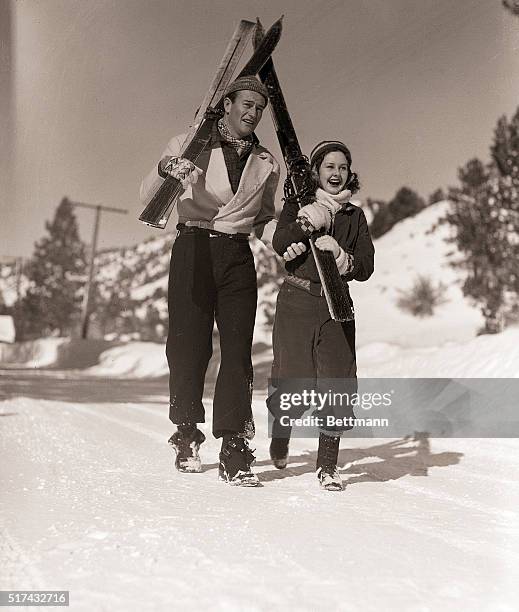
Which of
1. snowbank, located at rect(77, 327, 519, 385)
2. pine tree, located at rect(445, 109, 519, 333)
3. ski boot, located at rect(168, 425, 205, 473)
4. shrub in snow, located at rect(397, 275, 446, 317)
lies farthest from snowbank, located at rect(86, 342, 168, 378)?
shrub in snow, located at rect(397, 275, 446, 317)

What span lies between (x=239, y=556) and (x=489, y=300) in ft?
30.7

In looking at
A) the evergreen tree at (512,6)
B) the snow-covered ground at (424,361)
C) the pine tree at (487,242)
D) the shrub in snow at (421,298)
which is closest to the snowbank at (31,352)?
the snow-covered ground at (424,361)

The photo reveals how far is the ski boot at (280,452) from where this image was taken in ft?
6.80

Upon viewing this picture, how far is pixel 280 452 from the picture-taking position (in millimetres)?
2074

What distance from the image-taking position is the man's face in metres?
1.84

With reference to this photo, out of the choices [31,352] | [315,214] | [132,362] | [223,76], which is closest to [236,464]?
[315,214]

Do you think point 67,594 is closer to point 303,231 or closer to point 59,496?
point 59,496

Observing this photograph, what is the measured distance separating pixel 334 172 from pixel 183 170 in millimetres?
418

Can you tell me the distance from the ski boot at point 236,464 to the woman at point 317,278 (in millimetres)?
186

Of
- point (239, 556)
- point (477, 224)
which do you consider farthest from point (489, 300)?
point (239, 556)

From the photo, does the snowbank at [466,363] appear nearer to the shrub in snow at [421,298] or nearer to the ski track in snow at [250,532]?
the ski track in snow at [250,532]

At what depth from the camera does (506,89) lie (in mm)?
2373

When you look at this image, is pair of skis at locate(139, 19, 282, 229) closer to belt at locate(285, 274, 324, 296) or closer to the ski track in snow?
belt at locate(285, 274, 324, 296)

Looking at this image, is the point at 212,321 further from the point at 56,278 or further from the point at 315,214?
the point at 56,278
